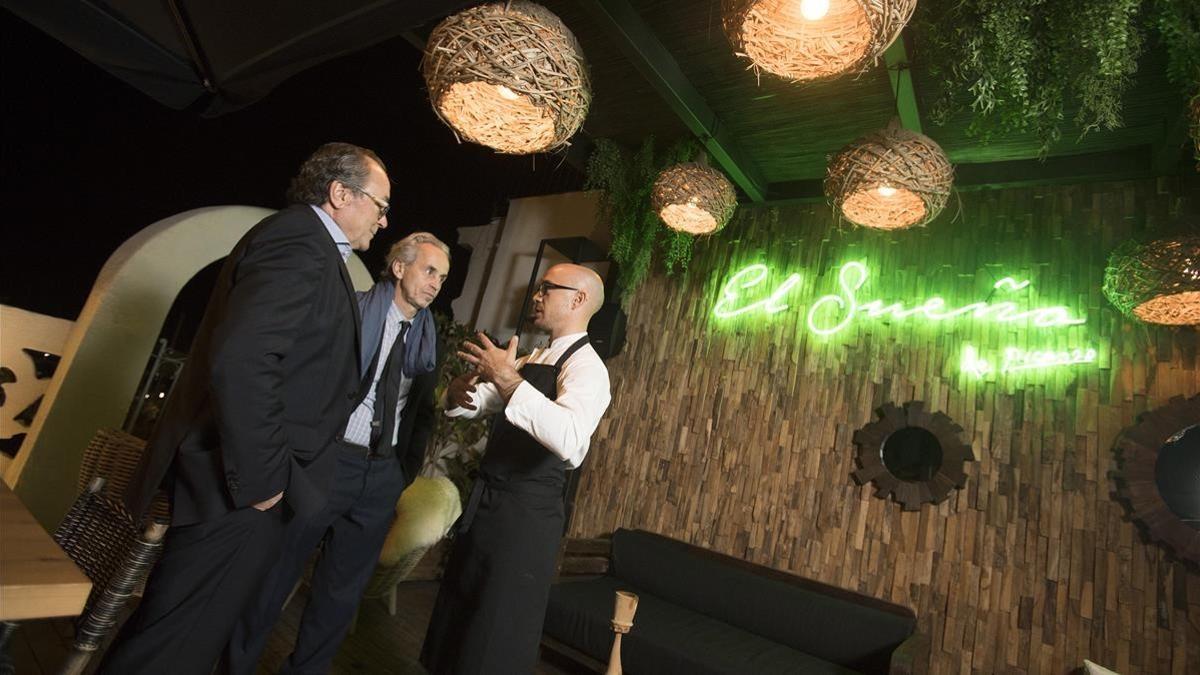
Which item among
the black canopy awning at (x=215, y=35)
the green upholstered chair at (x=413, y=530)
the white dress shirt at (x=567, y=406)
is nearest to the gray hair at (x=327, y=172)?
the black canopy awning at (x=215, y=35)

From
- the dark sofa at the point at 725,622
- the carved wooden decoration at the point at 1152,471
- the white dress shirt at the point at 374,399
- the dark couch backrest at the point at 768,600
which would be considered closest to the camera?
the white dress shirt at the point at 374,399

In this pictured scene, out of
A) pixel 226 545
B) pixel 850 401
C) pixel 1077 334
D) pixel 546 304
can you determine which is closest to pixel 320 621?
pixel 226 545

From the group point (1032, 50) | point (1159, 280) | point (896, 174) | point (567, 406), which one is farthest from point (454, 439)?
point (1159, 280)

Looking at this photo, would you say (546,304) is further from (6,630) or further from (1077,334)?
(1077,334)

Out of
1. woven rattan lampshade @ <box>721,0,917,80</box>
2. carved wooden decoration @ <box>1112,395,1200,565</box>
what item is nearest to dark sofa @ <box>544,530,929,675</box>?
carved wooden decoration @ <box>1112,395,1200,565</box>

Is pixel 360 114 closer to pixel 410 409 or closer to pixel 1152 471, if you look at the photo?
pixel 410 409

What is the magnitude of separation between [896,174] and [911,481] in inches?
83.3

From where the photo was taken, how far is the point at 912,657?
2703 mm

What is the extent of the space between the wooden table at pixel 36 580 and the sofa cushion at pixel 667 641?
2835 mm

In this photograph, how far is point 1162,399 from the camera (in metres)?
3.23

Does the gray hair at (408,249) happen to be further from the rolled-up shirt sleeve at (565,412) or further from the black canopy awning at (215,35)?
the rolled-up shirt sleeve at (565,412)

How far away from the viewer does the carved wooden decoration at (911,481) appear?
11.9ft

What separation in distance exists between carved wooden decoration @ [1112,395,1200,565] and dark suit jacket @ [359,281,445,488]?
12.6ft

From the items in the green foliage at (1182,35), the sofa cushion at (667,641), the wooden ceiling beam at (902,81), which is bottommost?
the sofa cushion at (667,641)
